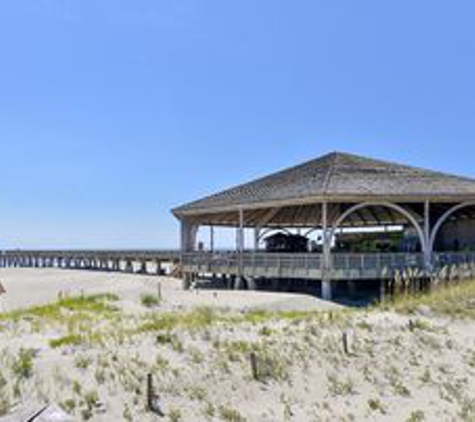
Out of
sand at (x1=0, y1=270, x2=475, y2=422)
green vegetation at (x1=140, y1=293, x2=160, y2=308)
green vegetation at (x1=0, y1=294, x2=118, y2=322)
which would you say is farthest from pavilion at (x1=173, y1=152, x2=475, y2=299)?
sand at (x1=0, y1=270, x2=475, y2=422)

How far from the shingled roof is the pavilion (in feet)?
0.12

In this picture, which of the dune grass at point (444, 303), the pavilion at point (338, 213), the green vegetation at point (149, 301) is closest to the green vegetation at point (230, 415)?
the dune grass at point (444, 303)

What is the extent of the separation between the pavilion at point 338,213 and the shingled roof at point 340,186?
0.04 meters

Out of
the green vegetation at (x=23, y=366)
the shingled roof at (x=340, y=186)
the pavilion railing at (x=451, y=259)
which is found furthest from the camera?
the pavilion railing at (x=451, y=259)

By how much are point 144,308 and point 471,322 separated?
8751 mm

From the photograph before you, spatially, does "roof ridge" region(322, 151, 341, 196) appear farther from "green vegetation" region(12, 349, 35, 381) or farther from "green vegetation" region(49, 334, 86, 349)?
"green vegetation" region(12, 349, 35, 381)

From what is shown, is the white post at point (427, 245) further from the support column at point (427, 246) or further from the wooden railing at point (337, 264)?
the wooden railing at point (337, 264)

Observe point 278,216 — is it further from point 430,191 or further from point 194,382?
point 194,382

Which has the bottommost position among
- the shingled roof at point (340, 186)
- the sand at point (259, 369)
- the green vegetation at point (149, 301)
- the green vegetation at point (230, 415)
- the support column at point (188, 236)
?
the green vegetation at point (230, 415)

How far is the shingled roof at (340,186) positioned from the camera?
68.7 feet

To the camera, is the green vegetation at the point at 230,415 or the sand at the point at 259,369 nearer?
the green vegetation at the point at 230,415

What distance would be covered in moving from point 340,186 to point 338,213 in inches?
221

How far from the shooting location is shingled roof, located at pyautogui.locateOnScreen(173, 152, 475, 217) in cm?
2095

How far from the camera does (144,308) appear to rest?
16.3m
